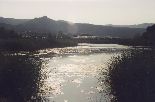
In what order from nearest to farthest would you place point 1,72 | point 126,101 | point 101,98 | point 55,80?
point 126,101, point 1,72, point 101,98, point 55,80

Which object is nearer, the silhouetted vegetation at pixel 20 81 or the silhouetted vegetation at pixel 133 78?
the silhouetted vegetation at pixel 133 78

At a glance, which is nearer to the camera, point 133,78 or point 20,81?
point 133,78

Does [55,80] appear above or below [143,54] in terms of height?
below

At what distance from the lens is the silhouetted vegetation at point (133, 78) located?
107ft

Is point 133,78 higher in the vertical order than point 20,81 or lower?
higher

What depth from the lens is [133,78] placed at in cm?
3397

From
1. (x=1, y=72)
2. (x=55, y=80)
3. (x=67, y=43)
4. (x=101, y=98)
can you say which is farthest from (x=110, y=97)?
(x=67, y=43)

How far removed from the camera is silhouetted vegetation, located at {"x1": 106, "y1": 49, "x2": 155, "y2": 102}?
107 feet

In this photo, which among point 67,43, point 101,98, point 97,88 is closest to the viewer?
point 101,98

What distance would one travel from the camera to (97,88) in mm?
51156

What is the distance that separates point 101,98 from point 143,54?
25.2ft

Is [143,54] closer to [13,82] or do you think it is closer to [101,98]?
[101,98]

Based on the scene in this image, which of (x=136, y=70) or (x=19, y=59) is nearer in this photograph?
(x=136, y=70)

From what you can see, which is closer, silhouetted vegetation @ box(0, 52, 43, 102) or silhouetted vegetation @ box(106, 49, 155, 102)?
silhouetted vegetation @ box(106, 49, 155, 102)
